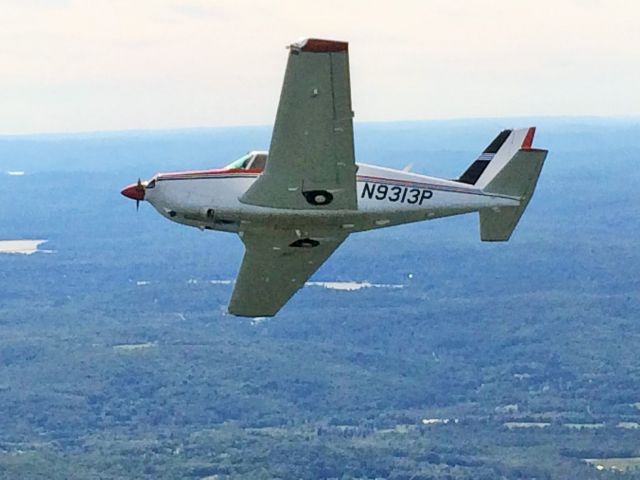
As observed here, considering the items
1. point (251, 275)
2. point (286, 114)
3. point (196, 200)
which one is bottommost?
point (251, 275)

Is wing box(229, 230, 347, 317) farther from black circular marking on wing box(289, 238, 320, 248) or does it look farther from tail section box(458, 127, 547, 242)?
tail section box(458, 127, 547, 242)

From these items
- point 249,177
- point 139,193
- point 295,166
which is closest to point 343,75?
point 295,166

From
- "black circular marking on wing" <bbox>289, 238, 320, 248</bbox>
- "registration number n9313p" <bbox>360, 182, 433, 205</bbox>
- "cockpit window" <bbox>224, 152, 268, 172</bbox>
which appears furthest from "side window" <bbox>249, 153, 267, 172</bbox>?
"black circular marking on wing" <bbox>289, 238, 320, 248</bbox>

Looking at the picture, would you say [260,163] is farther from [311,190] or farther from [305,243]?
[305,243]

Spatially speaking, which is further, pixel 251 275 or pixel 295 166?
pixel 251 275

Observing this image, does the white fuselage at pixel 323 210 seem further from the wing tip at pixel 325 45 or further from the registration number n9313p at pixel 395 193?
the wing tip at pixel 325 45

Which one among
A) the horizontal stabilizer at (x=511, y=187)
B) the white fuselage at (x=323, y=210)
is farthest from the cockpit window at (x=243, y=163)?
the horizontal stabilizer at (x=511, y=187)

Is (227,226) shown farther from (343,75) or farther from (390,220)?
(343,75)
